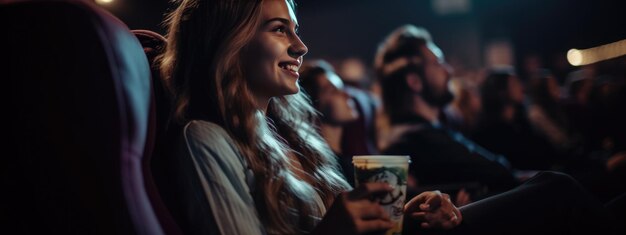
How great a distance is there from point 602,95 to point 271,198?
5.11m

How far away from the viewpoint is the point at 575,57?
858 inches

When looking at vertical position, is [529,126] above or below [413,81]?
below

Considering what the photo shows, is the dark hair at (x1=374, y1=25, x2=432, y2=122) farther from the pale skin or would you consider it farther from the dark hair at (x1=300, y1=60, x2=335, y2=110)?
the pale skin

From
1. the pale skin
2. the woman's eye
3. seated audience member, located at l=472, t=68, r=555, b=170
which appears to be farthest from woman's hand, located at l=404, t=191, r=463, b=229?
seated audience member, located at l=472, t=68, r=555, b=170

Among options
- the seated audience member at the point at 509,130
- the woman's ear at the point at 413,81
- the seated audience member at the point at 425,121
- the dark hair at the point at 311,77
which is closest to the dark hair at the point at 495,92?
the seated audience member at the point at 509,130

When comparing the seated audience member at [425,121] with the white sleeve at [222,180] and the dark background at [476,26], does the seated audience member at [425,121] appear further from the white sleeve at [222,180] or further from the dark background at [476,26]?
the dark background at [476,26]

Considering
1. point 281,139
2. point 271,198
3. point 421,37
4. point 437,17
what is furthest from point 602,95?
point 437,17

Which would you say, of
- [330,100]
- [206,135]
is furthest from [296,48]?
[330,100]

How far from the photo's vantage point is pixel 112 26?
3.57ft

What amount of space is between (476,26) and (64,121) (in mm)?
20005

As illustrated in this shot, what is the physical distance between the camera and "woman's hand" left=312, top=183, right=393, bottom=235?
1.16 meters

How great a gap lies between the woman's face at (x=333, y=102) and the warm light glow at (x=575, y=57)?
767 inches

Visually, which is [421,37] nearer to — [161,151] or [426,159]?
[426,159]

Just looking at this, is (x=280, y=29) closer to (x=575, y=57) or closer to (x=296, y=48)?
(x=296, y=48)
